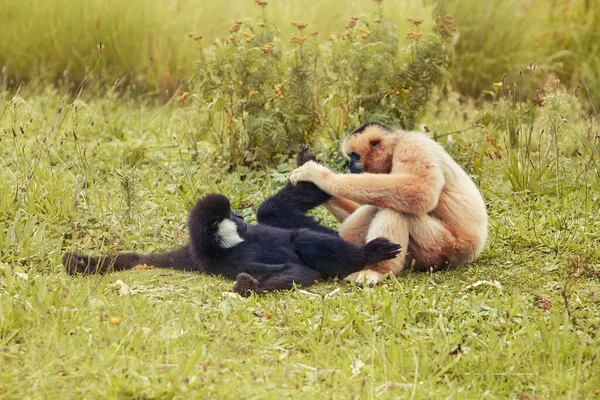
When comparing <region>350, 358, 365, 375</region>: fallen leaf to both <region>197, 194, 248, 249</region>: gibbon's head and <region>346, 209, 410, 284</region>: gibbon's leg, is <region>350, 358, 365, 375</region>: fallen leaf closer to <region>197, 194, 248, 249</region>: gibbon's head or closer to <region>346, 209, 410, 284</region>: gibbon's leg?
<region>346, 209, 410, 284</region>: gibbon's leg

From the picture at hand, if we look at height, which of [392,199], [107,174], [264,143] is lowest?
[107,174]

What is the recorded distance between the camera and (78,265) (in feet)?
18.7

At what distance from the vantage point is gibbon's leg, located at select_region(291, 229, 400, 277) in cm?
532

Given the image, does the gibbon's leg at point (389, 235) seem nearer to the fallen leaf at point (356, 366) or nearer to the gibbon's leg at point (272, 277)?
the gibbon's leg at point (272, 277)

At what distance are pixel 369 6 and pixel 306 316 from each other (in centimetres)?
898

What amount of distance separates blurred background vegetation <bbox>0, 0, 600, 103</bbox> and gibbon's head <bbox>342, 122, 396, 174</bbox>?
5.83 m

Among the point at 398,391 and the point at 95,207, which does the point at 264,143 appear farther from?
the point at 398,391

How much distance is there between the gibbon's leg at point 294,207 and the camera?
584cm

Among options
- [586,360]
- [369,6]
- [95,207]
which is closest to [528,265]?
[586,360]

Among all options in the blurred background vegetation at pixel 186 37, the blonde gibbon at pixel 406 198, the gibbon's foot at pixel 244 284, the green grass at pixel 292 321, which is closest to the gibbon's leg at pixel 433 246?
the blonde gibbon at pixel 406 198

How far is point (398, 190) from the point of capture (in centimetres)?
540

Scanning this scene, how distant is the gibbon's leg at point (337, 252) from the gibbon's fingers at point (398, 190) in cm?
27

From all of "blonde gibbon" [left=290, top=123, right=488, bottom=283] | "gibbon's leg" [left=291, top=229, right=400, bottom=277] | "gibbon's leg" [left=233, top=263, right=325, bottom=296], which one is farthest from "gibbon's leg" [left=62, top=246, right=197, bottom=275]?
"blonde gibbon" [left=290, top=123, right=488, bottom=283]

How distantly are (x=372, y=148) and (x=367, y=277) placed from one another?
3.06 ft
